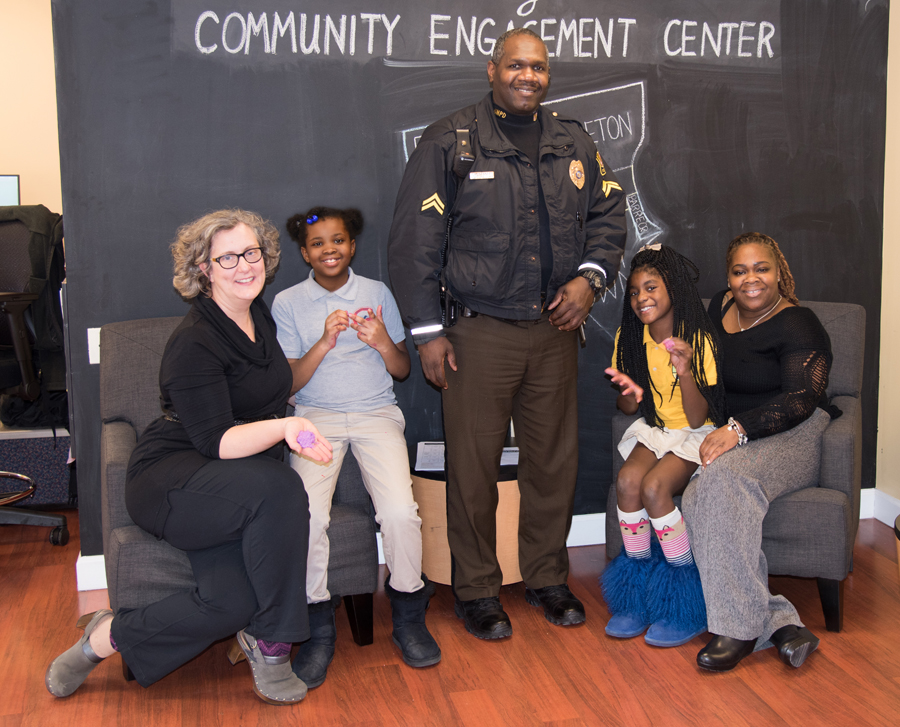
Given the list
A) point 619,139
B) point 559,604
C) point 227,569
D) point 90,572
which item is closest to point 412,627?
point 559,604

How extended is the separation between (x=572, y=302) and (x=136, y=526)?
1.40 meters

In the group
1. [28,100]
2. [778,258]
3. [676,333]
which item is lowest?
[676,333]

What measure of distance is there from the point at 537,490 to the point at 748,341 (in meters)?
0.84

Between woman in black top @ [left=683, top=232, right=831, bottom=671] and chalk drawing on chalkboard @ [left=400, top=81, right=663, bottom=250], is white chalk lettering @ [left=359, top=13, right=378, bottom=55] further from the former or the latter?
woman in black top @ [left=683, top=232, right=831, bottom=671]

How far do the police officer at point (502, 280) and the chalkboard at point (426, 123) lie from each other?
1.85 ft

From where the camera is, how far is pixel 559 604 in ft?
7.98

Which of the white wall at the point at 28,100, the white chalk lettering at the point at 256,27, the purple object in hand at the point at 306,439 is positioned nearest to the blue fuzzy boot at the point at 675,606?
the purple object in hand at the point at 306,439

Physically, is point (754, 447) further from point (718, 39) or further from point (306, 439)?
point (718, 39)

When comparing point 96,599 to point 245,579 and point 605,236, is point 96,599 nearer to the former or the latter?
point 245,579

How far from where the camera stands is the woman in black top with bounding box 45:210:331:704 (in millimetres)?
1905

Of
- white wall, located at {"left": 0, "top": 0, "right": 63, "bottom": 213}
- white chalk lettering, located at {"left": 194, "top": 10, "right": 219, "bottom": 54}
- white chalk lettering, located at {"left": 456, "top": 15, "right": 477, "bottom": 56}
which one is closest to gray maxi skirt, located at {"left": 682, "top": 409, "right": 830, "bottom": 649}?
white chalk lettering, located at {"left": 456, "top": 15, "right": 477, "bottom": 56}

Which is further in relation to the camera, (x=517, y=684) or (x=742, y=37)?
(x=742, y=37)

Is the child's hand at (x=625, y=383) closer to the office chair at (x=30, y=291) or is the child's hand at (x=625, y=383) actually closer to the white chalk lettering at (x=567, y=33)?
the white chalk lettering at (x=567, y=33)

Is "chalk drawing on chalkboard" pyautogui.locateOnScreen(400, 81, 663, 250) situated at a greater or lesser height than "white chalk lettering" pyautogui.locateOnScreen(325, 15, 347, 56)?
lesser
